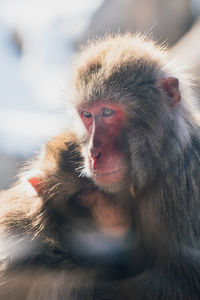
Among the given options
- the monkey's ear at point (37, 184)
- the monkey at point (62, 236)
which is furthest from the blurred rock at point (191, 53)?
the monkey's ear at point (37, 184)

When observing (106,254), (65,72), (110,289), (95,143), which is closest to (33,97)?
Answer: (65,72)

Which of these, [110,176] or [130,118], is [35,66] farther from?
[110,176]

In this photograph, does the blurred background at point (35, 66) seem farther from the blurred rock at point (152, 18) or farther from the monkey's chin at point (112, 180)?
the blurred rock at point (152, 18)

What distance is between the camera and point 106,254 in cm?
326

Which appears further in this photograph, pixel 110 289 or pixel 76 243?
pixel 76 243

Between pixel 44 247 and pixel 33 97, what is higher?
pixel 33 97

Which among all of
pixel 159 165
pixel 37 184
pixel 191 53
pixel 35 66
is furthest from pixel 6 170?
pixel 159 165

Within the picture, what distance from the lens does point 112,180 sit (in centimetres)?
300

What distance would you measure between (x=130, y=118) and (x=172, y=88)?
33cm

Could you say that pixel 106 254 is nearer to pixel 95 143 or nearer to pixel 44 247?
pixel 44 247

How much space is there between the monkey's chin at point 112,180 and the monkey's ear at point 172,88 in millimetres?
560

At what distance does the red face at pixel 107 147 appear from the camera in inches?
117

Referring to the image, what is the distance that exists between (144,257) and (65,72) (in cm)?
158

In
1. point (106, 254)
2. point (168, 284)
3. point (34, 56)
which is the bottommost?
point (168, 284)
